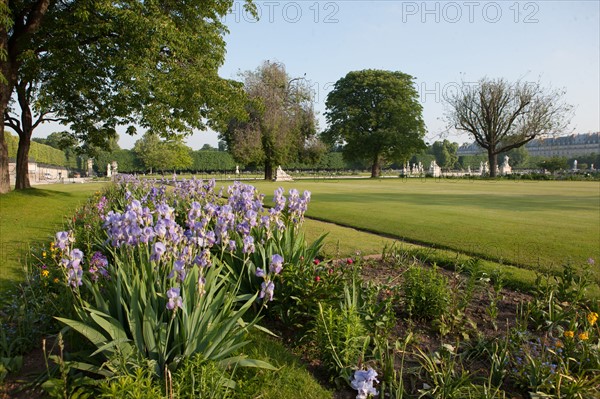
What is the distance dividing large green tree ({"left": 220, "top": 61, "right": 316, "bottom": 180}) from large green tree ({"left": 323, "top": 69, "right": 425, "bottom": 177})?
5.22m

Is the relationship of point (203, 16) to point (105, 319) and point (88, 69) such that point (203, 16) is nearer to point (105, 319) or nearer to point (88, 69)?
point (88, 69)

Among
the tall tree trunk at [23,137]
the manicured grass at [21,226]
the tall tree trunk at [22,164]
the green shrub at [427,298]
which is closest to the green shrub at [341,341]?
the green shrub at [427,298]

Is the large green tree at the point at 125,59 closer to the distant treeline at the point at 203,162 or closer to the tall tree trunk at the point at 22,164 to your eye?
the tall tree trunk at the point at 22,164

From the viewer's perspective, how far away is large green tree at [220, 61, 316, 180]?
4269 centimetres

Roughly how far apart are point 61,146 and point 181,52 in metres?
11.9

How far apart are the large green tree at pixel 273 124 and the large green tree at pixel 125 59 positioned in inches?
904

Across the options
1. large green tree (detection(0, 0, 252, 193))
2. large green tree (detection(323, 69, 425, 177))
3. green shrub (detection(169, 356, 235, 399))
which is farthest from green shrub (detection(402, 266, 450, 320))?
large green tree (detection(323, 69, 425, 177))

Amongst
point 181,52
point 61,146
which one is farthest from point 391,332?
point 61,146

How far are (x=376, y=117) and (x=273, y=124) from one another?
51.9 feet

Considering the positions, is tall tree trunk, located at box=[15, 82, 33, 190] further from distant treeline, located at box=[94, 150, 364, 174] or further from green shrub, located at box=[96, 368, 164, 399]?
distant treeline, located at box=[94, 150, 364, 174]

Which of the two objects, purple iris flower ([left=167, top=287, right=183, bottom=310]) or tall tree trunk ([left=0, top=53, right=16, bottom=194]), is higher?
tall tree trunk ([left=0, top=53, right=16, bottom=194])

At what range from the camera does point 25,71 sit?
1583 centimetres

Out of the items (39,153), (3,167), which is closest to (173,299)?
(3,167)

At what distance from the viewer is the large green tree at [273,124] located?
140 feet
